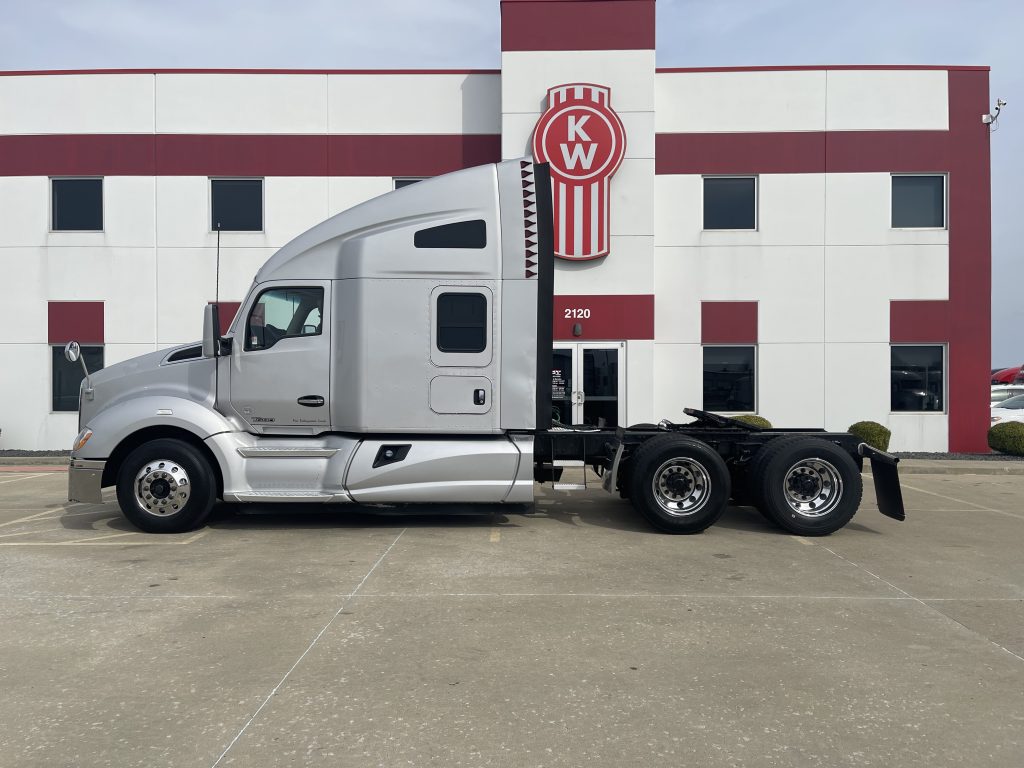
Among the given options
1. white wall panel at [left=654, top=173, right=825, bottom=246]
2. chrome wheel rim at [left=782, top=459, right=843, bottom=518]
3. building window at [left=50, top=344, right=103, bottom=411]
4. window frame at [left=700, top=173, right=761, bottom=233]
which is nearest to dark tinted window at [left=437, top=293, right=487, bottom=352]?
chrome wheel rim at [left=782, top=459, right=843, bottom=518]

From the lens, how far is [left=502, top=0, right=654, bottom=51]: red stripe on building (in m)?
15.1

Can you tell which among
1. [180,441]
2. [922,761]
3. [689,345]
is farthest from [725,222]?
[922,761]

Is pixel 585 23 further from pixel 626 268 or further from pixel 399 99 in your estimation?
pixel 626 268

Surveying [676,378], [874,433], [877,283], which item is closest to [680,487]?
[676,378]

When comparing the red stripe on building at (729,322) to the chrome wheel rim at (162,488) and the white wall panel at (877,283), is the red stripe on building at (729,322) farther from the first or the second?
the chrome wheel rim at (162,488)

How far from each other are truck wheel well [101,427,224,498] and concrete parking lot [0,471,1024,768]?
2.04 ft

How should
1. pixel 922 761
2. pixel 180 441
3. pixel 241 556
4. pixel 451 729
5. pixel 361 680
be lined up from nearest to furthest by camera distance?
pixel 922 761 < pixel 451 729 < pixel 361 680 < pixel 241 556 < pixel 180 441

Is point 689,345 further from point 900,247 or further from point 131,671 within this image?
point 131,671

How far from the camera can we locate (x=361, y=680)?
388cm

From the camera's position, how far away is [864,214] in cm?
1582

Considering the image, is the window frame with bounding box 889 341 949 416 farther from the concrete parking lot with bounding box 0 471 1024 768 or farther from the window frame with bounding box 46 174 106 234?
the window frame with bounding box 46 174 106 234

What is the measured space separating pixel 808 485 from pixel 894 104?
11.8 metres

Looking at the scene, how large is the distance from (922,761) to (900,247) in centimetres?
1501

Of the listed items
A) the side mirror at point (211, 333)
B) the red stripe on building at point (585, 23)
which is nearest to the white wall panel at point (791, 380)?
the red stripe on building at point (585, 23)
